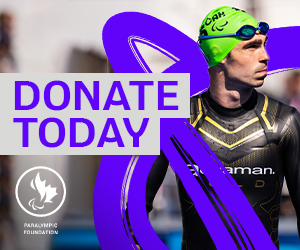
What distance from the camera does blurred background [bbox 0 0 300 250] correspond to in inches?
103

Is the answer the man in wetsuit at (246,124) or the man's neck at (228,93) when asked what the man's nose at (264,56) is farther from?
the man's neck at (228,93)

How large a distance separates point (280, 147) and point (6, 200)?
190cm

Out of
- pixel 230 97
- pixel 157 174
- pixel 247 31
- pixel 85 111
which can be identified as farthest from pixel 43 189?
pixel 247 31

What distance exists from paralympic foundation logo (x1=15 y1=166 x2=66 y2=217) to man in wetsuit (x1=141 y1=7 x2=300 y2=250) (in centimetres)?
94

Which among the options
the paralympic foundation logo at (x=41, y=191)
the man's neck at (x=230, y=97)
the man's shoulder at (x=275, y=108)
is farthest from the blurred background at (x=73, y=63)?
the man's neck at (x=230, y=97)

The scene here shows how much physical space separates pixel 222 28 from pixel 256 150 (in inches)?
30.2

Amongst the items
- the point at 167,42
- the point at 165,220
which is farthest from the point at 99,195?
the point at 167,42

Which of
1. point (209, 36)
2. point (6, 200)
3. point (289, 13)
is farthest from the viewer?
point (6, 200)

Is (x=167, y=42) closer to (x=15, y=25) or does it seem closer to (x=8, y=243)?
(x=15, y=25)

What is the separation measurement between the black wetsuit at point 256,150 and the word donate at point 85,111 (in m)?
0.36

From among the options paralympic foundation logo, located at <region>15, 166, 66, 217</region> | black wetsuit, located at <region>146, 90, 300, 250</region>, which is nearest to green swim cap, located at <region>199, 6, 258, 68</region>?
black wetsuit, located at <region>146, 90, 300, 250</region>

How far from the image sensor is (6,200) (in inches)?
108

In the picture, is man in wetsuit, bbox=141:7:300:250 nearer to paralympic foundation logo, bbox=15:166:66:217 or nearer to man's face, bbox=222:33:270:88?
man's face, bbox=222:33:270:88

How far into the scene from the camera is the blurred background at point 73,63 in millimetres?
2607
